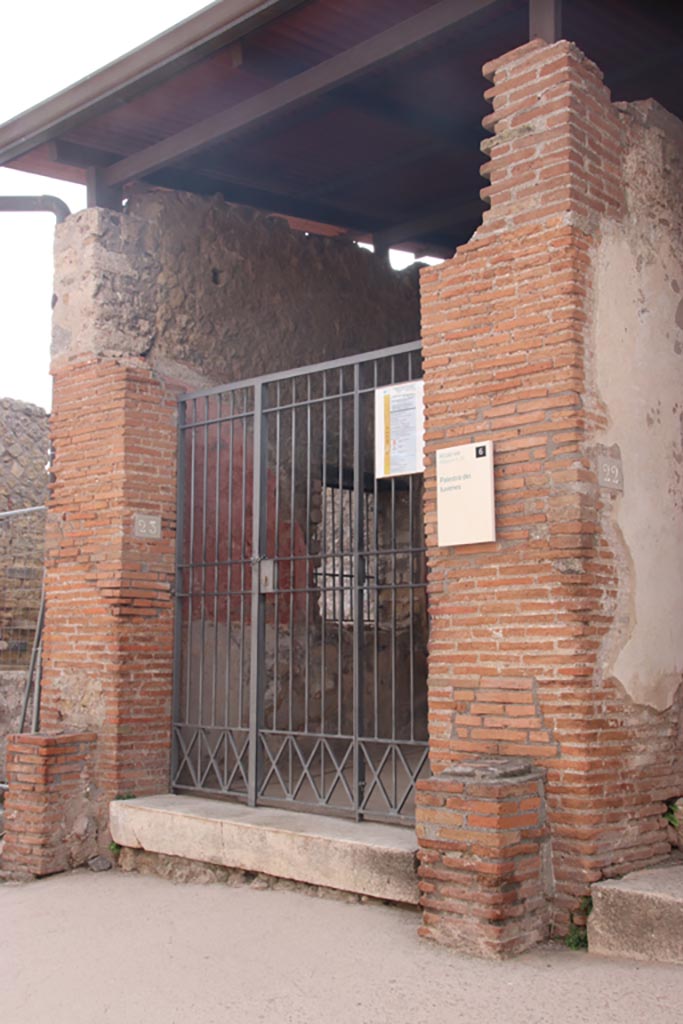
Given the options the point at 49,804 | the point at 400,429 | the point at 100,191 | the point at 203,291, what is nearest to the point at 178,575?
the point at 49,804

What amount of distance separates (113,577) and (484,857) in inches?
138

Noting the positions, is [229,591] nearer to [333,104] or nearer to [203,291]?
[203,291]

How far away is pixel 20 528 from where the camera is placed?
11.7 m

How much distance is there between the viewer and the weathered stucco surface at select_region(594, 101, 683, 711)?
498 centimetres

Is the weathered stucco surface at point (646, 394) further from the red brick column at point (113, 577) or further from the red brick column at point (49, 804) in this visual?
the red brick column at point (49, 804)

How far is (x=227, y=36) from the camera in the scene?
5871mm

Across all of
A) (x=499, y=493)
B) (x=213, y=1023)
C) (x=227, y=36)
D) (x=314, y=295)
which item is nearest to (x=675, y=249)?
(x=499, y=493)

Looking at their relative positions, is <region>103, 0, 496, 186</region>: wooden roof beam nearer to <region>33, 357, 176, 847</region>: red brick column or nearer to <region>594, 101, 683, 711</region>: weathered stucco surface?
<region>594, 101, 683, 711</region>: weathered stucco surface

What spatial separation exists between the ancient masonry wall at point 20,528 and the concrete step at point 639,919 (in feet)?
21.2

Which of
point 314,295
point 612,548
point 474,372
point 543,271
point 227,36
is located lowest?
point 612,548

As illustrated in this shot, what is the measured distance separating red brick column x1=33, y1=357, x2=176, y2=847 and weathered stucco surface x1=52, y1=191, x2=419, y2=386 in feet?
0.99

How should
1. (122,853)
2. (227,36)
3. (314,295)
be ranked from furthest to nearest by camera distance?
(314,295) < (122,853) < (227,36)

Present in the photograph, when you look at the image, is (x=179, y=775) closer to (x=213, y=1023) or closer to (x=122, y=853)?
(x=122, y=853)

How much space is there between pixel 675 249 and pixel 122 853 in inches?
191
